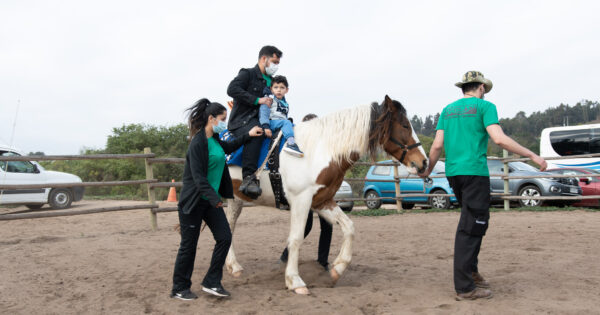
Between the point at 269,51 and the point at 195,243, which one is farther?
the point at 269,51

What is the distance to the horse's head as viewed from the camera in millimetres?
4043

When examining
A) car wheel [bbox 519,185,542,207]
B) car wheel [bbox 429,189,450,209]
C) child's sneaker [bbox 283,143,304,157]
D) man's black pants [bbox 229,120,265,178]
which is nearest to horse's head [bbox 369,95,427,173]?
child's sneaker [bbox 283,143,304,157]

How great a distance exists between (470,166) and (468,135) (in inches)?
11.0

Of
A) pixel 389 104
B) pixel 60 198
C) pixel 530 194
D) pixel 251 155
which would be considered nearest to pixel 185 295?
pixel 251 155

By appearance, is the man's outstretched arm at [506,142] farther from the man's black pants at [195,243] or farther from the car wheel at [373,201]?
the car wheel at [373,201]

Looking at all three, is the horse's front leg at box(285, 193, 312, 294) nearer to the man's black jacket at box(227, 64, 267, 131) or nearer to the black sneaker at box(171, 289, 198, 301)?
the black sneaker at box(171, 289, 198, 301)

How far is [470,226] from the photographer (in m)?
3.53

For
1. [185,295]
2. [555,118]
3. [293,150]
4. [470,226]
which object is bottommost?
[185,295]

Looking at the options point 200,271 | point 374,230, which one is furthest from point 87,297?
point 374,230

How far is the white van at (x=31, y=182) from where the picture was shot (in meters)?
12.3

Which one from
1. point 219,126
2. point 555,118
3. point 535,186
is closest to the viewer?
point 219,126

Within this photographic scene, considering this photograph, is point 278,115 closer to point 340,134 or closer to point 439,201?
point 340,134

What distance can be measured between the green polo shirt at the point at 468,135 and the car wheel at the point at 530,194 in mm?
9561

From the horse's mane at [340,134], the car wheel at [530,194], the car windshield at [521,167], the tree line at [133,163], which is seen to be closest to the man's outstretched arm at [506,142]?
the horse's mane at [340,134]
